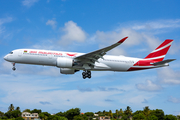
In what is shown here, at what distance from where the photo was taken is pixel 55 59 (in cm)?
3203

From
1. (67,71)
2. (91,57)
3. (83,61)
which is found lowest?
(67,71)

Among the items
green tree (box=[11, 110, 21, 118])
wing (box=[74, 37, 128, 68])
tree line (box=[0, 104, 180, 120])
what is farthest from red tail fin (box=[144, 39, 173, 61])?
green tree (box=[11, 110, 21, 118])

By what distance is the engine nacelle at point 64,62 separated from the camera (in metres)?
31.1

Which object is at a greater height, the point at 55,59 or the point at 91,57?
the point at 91,57

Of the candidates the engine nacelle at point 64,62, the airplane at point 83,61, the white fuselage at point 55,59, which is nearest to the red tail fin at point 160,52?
the airplane at point 83,61

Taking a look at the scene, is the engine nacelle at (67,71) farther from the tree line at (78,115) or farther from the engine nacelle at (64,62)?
the tree line at (78,115)

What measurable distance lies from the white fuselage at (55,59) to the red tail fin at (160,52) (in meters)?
3.45

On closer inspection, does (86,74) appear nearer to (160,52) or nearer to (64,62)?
(64,62)

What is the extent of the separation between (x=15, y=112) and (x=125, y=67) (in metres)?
107

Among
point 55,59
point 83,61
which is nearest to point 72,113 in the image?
point 83,61

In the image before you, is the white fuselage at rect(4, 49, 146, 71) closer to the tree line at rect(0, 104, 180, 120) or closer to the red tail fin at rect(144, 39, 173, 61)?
the red tail fin at rect(144, 39, 173, 61)

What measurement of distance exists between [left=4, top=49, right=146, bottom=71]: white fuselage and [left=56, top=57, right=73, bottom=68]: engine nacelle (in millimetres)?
878

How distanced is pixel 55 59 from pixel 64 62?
5.50ft

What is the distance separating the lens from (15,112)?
12625 centimetres
